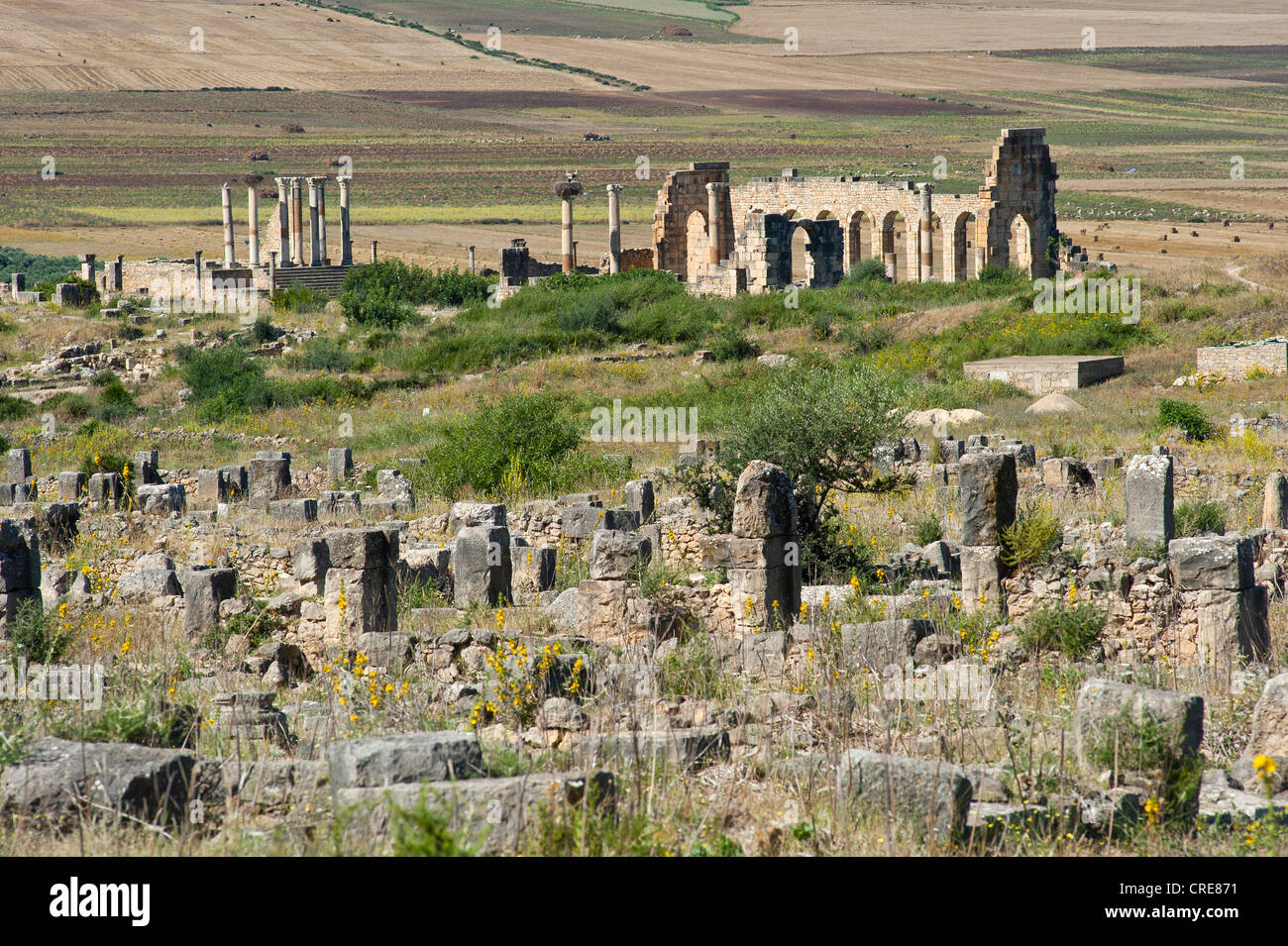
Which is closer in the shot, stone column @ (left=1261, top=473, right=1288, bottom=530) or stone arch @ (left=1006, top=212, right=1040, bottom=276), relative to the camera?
stone column @ (left=1261, top=473, right=1288, bottom=530)

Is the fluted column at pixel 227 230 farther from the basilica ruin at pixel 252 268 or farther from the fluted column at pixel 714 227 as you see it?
the fluted column at pixel 714 227

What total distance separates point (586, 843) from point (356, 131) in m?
106

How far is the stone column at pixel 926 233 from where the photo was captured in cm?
4241

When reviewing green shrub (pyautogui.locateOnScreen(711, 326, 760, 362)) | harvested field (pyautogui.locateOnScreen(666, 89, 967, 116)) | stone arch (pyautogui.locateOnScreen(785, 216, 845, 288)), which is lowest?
green shrub (pyautogui.locateOnScreen(711, 326, 760, 362))

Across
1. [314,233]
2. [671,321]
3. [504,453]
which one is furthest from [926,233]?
[504,453]

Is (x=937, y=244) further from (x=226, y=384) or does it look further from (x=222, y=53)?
(x=222, y=53)

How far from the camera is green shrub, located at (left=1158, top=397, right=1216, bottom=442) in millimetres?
20641

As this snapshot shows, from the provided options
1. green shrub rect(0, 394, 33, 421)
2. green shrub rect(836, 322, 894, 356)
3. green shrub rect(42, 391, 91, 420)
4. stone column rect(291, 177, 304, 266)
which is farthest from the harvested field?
green shrub rect(0, 394, 33, 421)

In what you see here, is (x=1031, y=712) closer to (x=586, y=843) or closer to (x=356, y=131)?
(x=586, y=843)

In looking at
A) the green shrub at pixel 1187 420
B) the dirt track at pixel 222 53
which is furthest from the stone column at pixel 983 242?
the dirt track at pixel 222 53

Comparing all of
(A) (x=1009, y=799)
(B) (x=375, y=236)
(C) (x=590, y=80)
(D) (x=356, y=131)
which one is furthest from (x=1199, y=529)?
(C) (x=590, y=80)

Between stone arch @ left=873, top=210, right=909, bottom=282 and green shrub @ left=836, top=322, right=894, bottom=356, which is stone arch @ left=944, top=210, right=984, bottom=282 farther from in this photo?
green shrub @ left=836, top=322, right=894, bottom=356

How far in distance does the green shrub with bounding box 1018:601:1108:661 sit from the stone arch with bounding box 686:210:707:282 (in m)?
37.3
